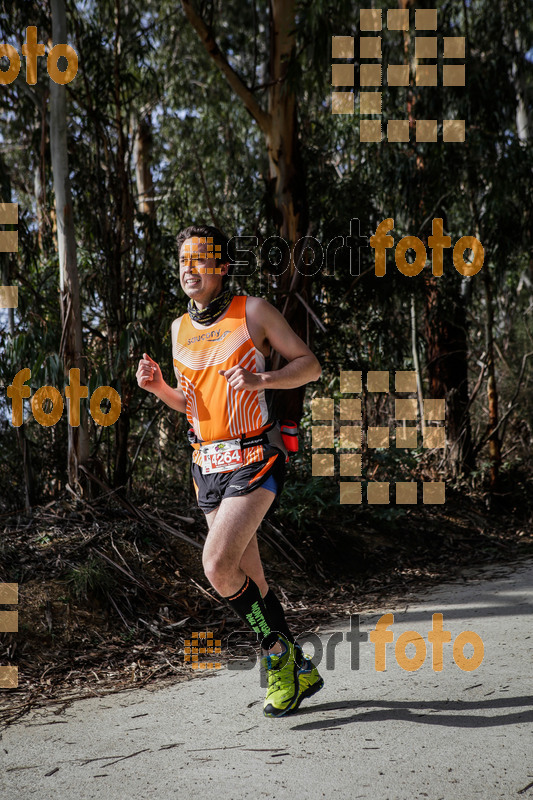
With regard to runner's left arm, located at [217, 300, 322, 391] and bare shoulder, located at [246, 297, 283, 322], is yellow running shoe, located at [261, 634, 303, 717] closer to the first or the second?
runner's left arm, located at [217, 300, 322, 391]

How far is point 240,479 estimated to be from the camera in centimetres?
283

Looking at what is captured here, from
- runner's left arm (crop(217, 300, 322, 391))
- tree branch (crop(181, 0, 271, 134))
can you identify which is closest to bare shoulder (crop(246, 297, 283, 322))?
runner's left arm (crop(217, 300, 322, 391))

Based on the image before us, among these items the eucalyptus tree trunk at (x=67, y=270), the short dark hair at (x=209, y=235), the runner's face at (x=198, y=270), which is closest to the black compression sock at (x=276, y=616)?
the runner's face at (x=198, y=270)

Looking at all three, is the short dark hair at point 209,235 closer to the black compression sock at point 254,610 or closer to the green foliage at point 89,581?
the black compression sock at point 254,610

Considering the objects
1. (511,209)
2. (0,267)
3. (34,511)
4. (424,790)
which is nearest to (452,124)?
(511,209)

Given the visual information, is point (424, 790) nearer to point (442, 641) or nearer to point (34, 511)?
point (442, 641)

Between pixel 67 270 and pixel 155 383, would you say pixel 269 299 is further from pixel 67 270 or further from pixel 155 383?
pixel 155 383

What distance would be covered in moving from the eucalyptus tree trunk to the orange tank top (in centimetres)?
256

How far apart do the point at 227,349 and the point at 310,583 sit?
8.92 feet

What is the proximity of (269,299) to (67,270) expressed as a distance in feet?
6.08

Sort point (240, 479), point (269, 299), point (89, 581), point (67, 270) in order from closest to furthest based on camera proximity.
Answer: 1. point (240, 479)
2. point (89, 581)
3. point (67, 270)
4. point (269, 299)

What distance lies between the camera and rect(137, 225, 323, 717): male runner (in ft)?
9.25

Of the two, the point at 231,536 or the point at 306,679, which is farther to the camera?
the point at 306,679

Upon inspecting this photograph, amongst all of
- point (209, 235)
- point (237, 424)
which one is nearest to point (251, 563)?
point (237, 424)
